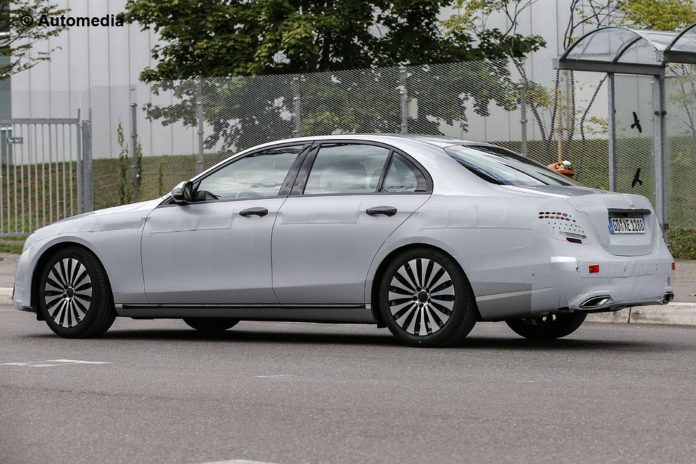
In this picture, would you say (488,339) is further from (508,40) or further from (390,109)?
(508,40)

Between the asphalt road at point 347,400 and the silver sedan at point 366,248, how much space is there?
11.7 inches

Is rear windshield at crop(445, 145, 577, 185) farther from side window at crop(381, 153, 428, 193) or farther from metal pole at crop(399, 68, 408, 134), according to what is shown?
metal pole at crop(399, 68, 408, 134)

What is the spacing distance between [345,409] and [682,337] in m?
4.88

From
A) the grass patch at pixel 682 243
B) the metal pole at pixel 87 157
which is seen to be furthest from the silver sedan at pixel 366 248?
the metal pole at pixel 87 157

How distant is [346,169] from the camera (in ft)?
36.1

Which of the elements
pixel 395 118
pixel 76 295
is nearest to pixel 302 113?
pixel 395 118

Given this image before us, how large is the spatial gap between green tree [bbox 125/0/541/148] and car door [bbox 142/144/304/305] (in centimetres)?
996

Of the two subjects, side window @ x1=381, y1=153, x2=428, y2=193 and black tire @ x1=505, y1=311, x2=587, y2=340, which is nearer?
side window @ x1=381, y1=153, x2=428, y2=193

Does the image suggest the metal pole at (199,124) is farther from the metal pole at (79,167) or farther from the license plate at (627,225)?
the license plate at (627,225)

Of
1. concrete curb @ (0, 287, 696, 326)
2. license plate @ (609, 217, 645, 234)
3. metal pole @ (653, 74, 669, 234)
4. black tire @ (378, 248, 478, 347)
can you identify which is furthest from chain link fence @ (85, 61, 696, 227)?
black tire @ (378, 248, 478, 347)

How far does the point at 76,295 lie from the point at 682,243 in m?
11.1

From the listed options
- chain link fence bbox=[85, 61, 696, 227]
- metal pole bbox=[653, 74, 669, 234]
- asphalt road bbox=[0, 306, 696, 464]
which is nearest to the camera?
asphalt road bbox=[0, 306, 696, 464]

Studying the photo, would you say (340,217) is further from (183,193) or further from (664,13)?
(664,13)

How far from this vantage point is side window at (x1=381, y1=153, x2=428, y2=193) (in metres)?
10.6
